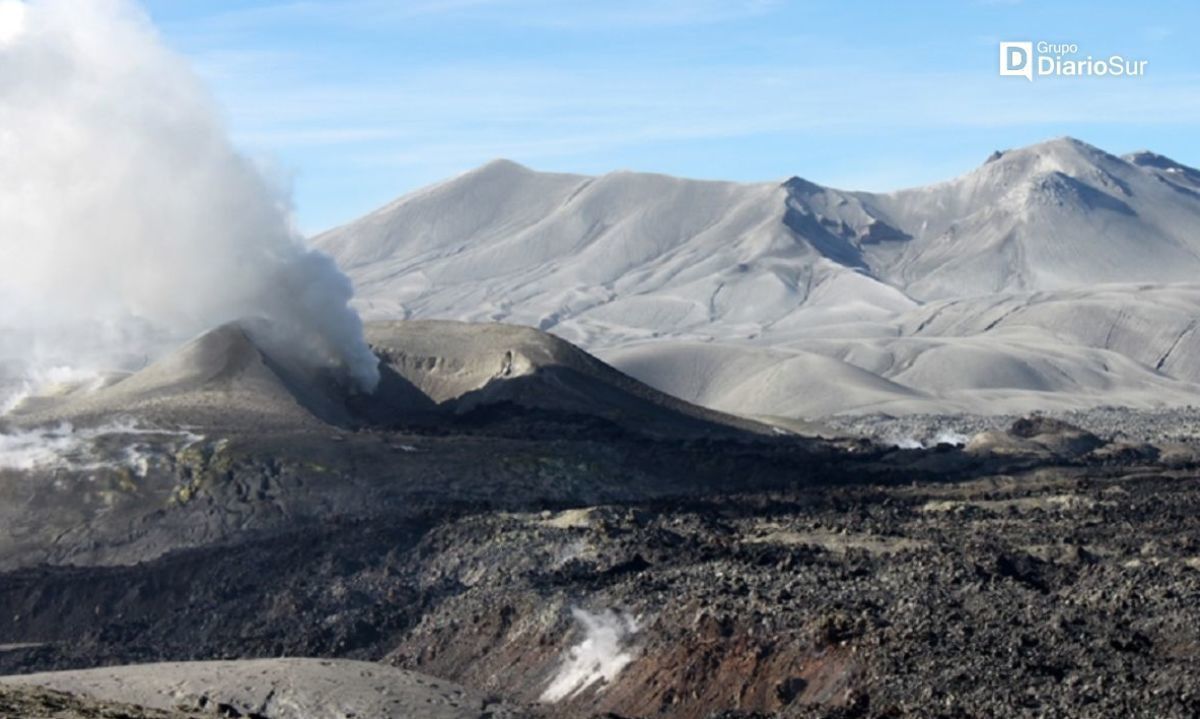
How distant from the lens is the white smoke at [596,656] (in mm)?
46219

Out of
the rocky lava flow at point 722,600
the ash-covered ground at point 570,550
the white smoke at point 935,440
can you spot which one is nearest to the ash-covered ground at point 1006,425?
the white smoke at point 935,440

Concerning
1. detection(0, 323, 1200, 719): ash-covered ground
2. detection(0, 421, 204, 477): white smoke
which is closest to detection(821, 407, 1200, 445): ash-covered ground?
detection(0, 323, 1200, 719): ash-covered ground

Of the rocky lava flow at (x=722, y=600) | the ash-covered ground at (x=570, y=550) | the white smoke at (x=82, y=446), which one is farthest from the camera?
the white smoke at (x=82, y=446)

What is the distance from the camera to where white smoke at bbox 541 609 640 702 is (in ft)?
152

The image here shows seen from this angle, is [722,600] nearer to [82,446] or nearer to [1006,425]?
[82,446]

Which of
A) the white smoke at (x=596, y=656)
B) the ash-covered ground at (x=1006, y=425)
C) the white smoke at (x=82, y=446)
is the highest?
the white smoke at (x=82, y=446)

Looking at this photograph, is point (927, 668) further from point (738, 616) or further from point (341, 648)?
point (341, 648)

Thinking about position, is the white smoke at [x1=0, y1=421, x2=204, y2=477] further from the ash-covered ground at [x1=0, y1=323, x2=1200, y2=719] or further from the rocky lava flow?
the rocky lava flow

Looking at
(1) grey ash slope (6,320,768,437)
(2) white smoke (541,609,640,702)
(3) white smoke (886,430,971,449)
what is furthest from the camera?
(3) white smoke (886,430,971,449)

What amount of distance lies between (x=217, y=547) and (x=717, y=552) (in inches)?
659

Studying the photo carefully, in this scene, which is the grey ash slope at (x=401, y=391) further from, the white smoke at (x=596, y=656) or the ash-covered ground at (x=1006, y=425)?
the white smoke at (x=596, y=656)

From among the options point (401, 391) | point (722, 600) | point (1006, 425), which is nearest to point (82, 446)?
point (401, 391)

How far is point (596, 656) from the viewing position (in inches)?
1859

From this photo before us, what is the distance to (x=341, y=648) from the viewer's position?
5381cm
